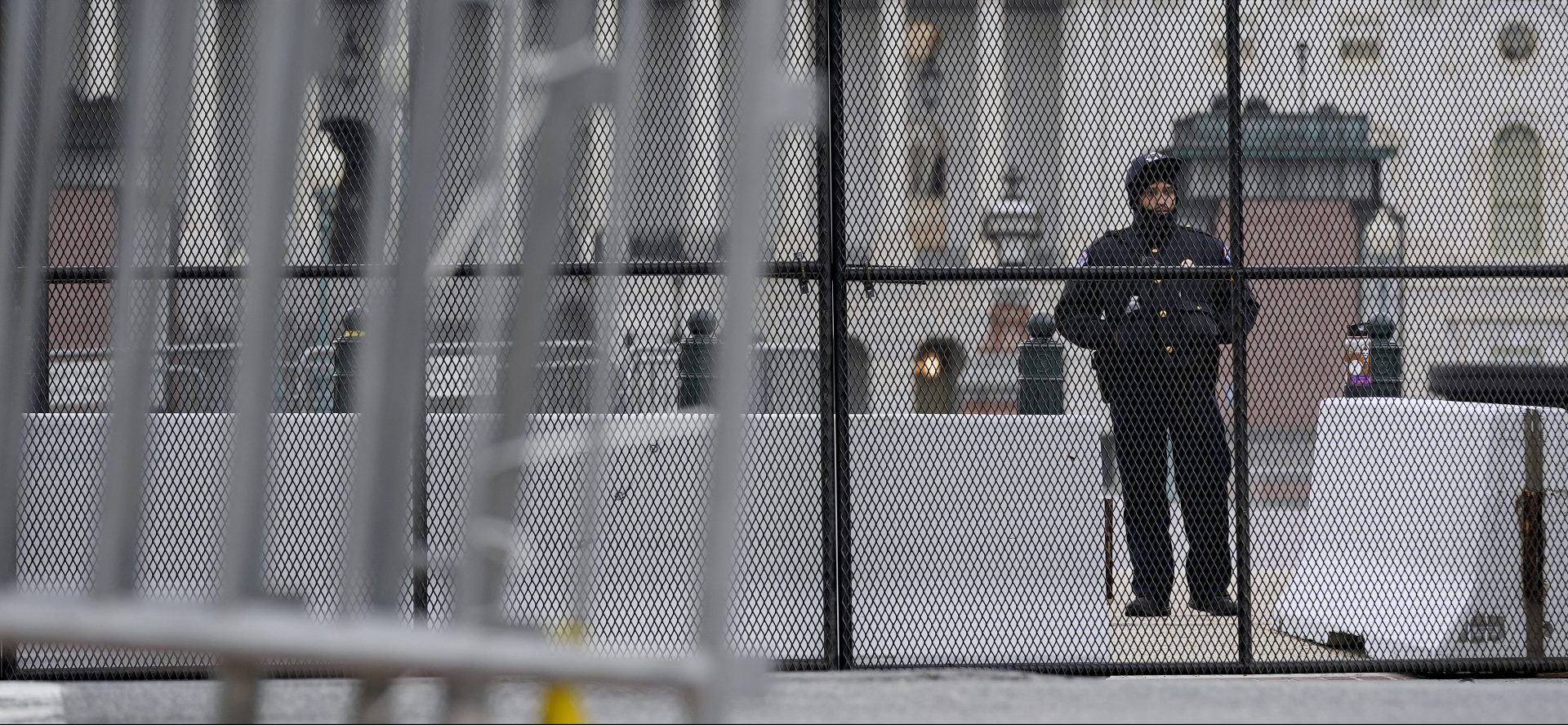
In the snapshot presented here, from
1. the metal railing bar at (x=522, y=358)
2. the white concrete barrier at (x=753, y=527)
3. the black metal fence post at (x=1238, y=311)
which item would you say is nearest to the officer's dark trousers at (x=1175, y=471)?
the white concrete barrier at (x=753, y=527)

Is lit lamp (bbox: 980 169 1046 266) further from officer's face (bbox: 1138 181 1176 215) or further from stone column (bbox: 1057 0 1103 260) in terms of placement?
officer's face (bbox: 1138 181 1176 215)

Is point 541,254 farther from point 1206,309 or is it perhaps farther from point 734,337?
point 1206,309

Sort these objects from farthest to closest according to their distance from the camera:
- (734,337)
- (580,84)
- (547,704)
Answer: (547,704), (580,84), (734,337)

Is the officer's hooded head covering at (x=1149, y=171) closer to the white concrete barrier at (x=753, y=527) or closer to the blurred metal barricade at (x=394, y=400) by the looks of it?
the white concrete barrier at (x=753, y=527)

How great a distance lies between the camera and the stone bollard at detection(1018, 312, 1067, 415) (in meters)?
6.82

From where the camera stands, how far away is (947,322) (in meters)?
6.62

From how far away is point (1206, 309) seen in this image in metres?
6.21

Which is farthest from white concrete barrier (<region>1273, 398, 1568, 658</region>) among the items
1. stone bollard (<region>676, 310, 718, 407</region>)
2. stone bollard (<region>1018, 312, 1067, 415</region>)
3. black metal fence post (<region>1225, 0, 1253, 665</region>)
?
stone bollard (<region>676, 310, 718, 407</region>)

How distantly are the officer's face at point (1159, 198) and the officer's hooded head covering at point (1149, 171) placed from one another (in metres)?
0.02

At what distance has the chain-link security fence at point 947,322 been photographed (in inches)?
239

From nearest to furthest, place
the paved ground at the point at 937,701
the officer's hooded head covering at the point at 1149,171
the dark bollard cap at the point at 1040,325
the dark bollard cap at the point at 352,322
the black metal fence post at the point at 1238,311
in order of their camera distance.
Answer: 1. the paved ground at the point at 937,701
2. the black metal fence post at the point at 1238,311
3. the dark bollard cap at the point at 352,322
4. the officer's hooded head covering at the point at 1149,171
5. the dark bollard cap at the point at 1040,325

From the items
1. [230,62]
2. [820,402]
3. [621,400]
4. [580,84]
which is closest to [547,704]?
[580,84]

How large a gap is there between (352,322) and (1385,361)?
3886 mm

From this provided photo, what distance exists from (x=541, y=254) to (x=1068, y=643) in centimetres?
433
